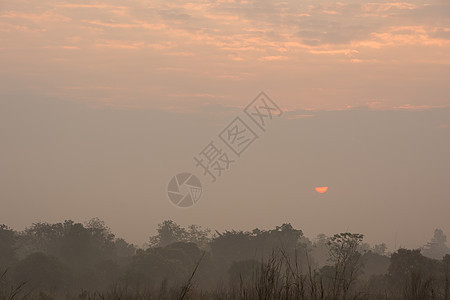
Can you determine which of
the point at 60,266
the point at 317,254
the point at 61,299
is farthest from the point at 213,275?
the point at 317,254

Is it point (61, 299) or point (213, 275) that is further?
point (213, 275)

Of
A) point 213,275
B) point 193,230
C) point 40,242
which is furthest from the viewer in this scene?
point 193,230

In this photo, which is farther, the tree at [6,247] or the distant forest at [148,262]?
the tree at [6,247]

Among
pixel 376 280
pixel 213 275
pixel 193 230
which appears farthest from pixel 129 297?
pixel 193 230

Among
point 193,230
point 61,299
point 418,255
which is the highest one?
point 193,230

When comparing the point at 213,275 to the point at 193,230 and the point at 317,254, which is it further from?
the point at 317,254

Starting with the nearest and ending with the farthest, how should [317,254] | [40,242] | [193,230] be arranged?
[40,242]
[193,230]
[317,254]

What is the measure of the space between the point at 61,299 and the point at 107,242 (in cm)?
2998

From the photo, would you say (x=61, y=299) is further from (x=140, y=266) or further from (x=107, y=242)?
(x=107, y=242)

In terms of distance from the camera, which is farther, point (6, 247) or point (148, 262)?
point (6, 247)

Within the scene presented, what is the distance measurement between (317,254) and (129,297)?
316 feet

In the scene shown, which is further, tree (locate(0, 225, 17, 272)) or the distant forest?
tree (locate(0, 225, 17, 272))

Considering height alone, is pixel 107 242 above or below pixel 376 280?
above

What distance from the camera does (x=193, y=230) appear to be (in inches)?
3816
